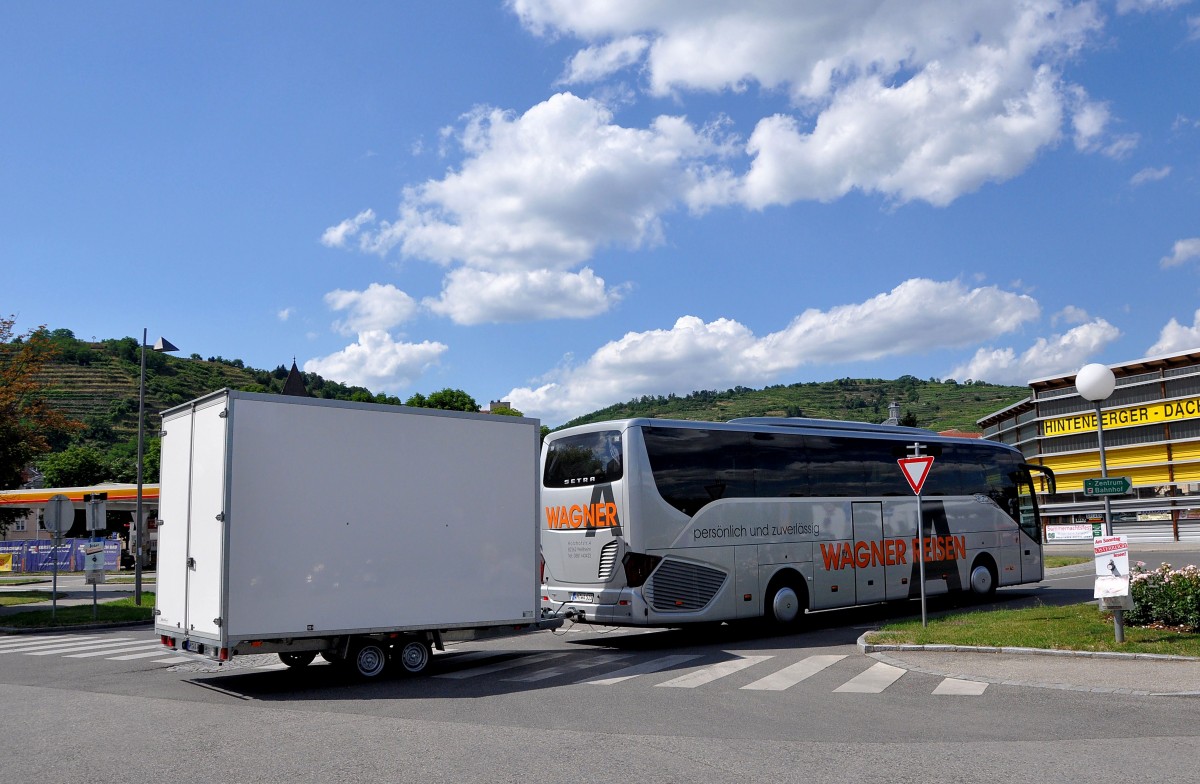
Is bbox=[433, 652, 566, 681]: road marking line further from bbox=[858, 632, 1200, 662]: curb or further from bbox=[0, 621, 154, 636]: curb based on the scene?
bbox=[0, 621, 154, 636]: curb

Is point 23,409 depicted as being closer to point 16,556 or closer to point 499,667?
point 499,667

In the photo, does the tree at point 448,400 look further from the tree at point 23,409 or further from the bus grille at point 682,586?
the bus grille at point 682,586

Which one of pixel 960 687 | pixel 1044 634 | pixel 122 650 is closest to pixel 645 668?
pixel 960 687

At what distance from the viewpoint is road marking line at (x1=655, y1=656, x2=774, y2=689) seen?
11.3m

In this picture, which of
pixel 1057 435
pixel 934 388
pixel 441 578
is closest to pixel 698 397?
pixel 934 388

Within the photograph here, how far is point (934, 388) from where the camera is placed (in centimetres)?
17500

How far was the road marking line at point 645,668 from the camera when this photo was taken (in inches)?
461

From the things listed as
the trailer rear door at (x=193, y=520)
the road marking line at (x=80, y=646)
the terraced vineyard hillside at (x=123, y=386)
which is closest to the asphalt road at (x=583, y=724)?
the trailer rear door at (x=193, y=520)

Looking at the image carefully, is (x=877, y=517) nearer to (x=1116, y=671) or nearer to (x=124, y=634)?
(x=1116, y=671)

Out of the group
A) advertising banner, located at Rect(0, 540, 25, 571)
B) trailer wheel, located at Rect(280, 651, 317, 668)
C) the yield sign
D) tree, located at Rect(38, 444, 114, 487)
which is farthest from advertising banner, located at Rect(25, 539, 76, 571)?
tree, located at Rect(38, 444, 114, 487)

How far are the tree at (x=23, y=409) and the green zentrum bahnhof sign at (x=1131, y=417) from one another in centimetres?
6149

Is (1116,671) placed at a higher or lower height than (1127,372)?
lower

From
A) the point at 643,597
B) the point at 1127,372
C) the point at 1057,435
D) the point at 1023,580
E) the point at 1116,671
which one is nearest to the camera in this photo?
the point at 1116,671

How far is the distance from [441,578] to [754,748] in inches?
209
